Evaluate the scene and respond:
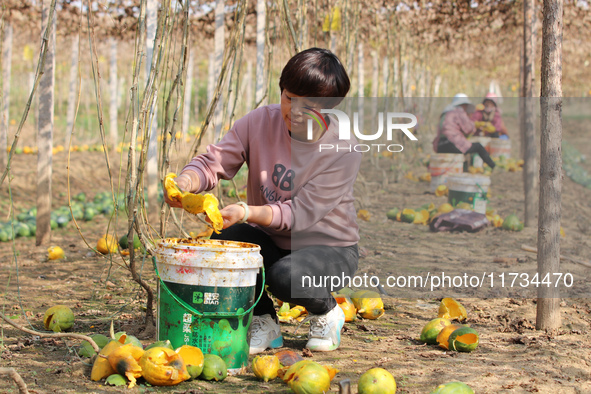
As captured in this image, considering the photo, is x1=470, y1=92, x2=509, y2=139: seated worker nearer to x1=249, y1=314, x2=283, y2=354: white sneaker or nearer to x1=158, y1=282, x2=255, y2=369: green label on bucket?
x1=249, y1=314, x2=283, y2=354: white sneaker

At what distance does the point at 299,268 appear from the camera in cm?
198

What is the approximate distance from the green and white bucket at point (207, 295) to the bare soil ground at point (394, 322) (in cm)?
13

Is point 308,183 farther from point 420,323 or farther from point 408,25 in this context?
point 408,25

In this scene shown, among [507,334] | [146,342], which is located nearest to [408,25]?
[507,334]

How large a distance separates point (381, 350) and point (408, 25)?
7107 mm

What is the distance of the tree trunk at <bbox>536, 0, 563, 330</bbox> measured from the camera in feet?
7.42

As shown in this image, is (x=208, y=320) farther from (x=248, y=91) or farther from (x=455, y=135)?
(x=248, y=91)

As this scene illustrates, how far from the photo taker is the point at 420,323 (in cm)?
250

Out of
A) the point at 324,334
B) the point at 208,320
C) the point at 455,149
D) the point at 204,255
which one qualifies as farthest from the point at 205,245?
the point at 455,149

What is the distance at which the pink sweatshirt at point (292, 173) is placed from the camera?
2004mm

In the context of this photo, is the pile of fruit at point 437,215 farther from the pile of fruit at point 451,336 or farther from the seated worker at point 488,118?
the pile of fruit at point 451,336

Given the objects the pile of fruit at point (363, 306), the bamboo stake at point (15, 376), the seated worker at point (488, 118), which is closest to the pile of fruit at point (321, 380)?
the bamboo stake at point (15, 376)

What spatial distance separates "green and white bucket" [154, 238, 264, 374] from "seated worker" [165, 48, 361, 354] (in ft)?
0.60

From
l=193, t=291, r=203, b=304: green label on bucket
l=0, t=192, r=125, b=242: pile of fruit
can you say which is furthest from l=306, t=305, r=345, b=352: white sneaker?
l=0, t=192, r=125, b=242: pile of fruit
